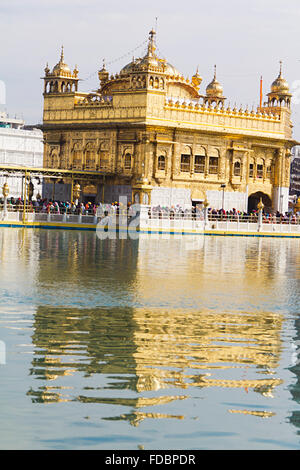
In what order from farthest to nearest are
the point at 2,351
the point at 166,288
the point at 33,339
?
the point at 166,288
the point at 33,339
the point at 2,351

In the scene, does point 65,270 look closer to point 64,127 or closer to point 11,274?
point 11,274

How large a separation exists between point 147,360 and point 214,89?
54.4 metres

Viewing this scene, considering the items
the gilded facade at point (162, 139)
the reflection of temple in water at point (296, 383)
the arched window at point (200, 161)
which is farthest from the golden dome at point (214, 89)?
the reflection of temple in water at point (296, 383)

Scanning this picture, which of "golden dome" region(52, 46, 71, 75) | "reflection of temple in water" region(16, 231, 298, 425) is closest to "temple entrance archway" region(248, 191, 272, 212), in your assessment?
"golden dome" region(52, 46, 71, 75)

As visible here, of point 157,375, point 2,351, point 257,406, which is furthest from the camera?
point 2,351

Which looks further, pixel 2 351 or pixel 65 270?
pixel 65 270

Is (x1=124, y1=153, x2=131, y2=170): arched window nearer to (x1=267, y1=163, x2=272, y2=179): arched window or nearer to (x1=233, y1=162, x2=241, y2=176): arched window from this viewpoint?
(x1=233, y1=162, x2=241, y2=176): arched window

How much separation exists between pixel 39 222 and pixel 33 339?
3436 cm

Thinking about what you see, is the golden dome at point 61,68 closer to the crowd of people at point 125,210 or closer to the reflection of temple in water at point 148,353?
the crowd of people at point 125,210

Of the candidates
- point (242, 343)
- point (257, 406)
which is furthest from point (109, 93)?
point (257, 406)

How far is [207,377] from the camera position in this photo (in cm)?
1062

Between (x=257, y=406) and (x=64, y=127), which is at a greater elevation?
(x=64, y=127)

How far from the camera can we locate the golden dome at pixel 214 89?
64.1 meters

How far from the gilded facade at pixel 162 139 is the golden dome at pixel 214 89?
83.0 inches
